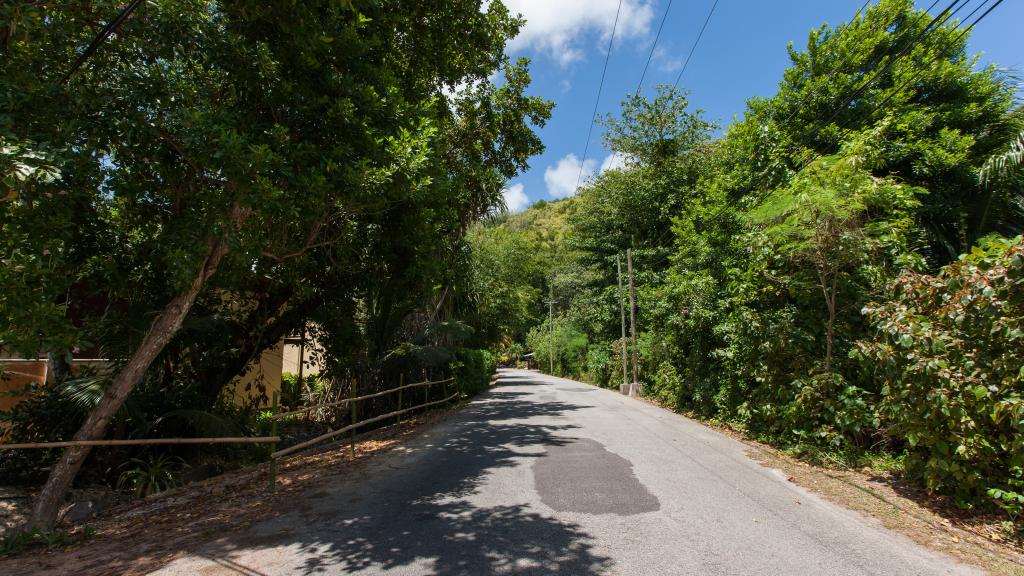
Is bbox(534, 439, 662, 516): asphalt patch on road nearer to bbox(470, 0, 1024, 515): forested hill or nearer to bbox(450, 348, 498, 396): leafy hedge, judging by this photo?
bbox(470, 0, 1024, 515): forested hill

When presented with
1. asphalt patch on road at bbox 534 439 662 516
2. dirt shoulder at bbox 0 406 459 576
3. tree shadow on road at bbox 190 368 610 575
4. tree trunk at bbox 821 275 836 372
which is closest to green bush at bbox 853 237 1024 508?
tree trunk at bbox 821 275 836 372

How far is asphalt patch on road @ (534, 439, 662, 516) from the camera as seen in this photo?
196 inches

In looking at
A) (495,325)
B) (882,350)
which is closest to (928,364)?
(882,350)

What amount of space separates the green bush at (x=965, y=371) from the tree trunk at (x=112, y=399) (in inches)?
301

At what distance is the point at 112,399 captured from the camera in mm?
5254

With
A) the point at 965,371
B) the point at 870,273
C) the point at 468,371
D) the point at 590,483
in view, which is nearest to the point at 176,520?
the point at 590,483

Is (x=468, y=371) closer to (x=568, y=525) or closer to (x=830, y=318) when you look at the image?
(x=830, y=318)

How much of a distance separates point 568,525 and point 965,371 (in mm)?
4210

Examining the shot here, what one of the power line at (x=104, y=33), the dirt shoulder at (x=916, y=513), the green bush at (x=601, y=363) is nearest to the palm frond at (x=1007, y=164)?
the dirt shoulder at (x=916, y=513)

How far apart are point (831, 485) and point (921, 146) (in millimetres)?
9401

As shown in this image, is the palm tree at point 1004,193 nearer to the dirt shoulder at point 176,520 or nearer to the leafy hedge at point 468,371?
the dirt shoulder at point 176,520

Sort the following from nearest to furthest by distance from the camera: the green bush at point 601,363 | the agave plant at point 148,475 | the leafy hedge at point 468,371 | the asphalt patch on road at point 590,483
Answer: the asphalt patch on road at point 590,483, the agave plant at point 148,475, the leafy hedge at point 468,371, the green bush at point 601,363

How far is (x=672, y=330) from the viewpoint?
497 inches

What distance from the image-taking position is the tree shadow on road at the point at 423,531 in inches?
143
